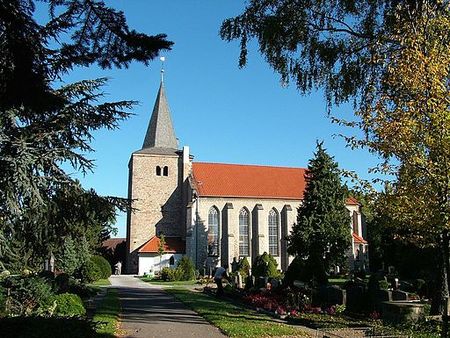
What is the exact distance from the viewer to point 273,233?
49062mm

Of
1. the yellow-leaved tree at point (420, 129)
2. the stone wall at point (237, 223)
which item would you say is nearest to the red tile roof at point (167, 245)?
the stone wall at point (237, 223)

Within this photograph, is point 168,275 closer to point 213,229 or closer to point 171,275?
point 171,275

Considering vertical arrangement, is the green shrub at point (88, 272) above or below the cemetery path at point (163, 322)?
above

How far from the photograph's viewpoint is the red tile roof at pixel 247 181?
160ft

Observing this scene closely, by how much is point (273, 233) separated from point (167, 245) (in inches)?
446

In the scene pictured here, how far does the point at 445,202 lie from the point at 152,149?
43.8 meters

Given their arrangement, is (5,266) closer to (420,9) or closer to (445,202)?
(445,202)

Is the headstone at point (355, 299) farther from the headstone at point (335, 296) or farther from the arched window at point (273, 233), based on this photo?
the arched window at point (273, 233)

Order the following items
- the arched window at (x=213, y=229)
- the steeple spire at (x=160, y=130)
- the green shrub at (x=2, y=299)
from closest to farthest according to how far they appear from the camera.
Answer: the green shrub at (x=2, y=299) → the arched window at (x=213, y=229) → the steeple spire at (x=160, y=130)

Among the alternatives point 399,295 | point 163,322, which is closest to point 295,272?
point 399,295

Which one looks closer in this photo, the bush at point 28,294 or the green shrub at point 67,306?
the bush at point 28,294

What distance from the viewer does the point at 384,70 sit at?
10.7 metres

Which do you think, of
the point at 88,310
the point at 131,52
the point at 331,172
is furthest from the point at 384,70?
the point at 331,172

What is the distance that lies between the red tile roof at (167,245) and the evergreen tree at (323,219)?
17.4 m
